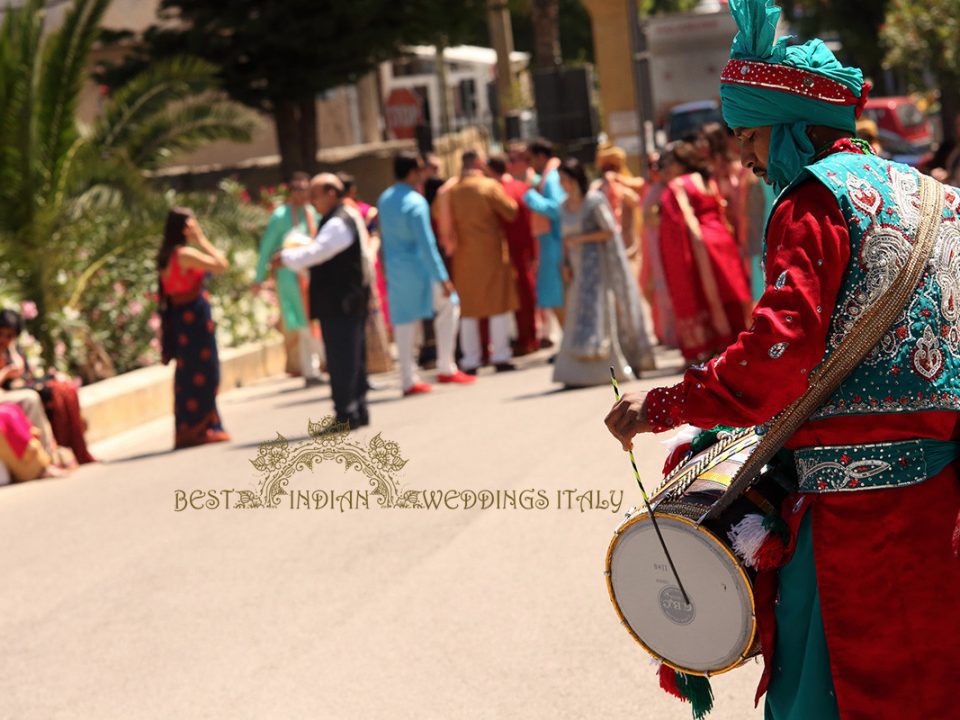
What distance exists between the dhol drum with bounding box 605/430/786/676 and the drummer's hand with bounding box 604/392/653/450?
9.6 inches

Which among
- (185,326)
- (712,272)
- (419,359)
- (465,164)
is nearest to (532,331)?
(419,359)

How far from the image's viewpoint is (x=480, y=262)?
15.4 meters

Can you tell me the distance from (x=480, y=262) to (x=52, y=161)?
403cm

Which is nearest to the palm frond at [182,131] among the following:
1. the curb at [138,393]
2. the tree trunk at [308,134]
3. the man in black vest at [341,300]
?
the curb at [138,393]

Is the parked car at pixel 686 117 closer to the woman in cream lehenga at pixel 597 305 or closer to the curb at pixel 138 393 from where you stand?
the curb at pixel 138 393

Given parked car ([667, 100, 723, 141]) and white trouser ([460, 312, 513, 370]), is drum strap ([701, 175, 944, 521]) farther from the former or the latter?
parked car ([667, 100, 723, 141])

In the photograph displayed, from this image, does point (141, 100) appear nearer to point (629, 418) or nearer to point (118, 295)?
point (118, 295)

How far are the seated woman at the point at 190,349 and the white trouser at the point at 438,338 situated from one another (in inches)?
77.2

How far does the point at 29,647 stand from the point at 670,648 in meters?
3.73

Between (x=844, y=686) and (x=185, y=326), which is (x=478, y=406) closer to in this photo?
(x=185, y=326)

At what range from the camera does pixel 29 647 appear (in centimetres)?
666

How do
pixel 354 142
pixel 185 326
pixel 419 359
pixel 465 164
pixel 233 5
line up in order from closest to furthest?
pixel 185 326, pixel 465 164, pixel 419 359, pixel 233 5, pixel 354 142

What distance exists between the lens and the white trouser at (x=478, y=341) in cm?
1550

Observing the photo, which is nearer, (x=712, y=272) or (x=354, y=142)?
(x=712, y=272)
